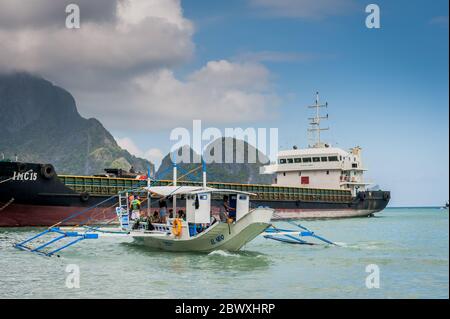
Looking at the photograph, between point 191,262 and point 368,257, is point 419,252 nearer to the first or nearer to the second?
point 368,257

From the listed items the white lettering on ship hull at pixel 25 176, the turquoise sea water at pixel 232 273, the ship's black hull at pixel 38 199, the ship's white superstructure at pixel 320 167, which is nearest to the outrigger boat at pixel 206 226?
the turquoise sea water at pixel 232 273

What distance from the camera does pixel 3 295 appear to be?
14281mm

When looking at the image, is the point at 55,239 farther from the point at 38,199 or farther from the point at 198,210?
the point at 38,199

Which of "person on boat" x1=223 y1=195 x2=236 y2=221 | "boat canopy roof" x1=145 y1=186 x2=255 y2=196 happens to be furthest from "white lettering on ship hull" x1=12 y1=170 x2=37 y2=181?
"person on boat" x1=223 y1=195 x2=236 y2=221

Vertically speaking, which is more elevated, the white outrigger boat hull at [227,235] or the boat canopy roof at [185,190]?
the boat canopy roof at [185,190]

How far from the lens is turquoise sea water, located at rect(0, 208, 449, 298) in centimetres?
1494

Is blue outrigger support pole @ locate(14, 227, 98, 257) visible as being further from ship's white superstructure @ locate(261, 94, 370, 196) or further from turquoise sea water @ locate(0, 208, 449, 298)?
ship's white superstructure @ locate(261, 94, 370, 196)

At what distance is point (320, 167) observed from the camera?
67.6m

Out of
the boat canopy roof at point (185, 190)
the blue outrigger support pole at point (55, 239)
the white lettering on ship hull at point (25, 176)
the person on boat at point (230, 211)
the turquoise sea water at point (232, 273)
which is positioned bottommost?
the turquoise sea water at point (232, 273)

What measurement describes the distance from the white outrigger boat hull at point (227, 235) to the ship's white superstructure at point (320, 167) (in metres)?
45.6

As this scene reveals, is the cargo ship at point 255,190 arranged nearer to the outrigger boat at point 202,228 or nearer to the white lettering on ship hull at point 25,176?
the white lettering on ship hull at point 25,176

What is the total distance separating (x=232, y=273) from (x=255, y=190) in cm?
3917

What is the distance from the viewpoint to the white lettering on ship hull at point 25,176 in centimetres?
3642
